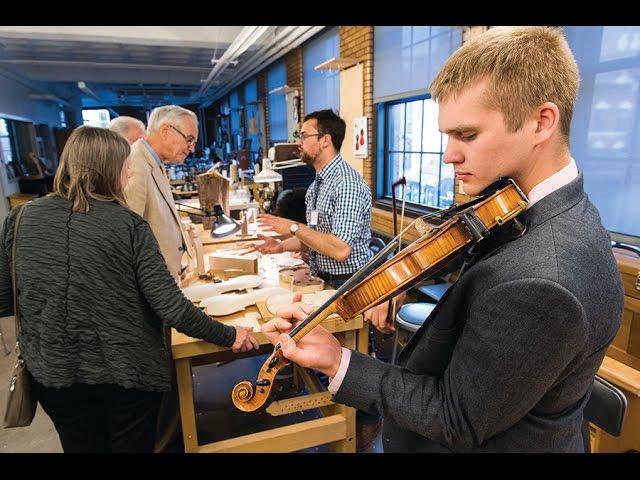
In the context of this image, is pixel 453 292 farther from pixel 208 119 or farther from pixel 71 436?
pixel 208 119

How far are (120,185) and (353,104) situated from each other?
15.1 feet

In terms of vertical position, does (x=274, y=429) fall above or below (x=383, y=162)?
below

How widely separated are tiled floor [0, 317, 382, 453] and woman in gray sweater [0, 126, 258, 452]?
1.26 metres

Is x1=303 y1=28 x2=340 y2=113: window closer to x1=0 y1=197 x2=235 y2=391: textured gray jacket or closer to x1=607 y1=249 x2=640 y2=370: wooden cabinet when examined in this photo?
x1=607 y1=249 x2=640 y2=370: wooden cabinet

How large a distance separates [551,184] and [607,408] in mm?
1005

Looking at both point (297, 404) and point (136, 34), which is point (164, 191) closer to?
point (297, 404)

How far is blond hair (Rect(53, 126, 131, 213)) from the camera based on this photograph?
1.52 metres

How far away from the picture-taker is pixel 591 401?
140 cm

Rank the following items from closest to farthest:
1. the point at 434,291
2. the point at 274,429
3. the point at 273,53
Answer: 1. the point at 274,429
2. the point at 434,291
3. the point at 273,53

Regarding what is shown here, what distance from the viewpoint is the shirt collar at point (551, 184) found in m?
0.79

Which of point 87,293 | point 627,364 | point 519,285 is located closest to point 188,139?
point 87,293

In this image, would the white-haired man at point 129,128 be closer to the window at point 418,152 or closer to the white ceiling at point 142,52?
the window at point 418,152

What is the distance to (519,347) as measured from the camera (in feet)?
2.25
